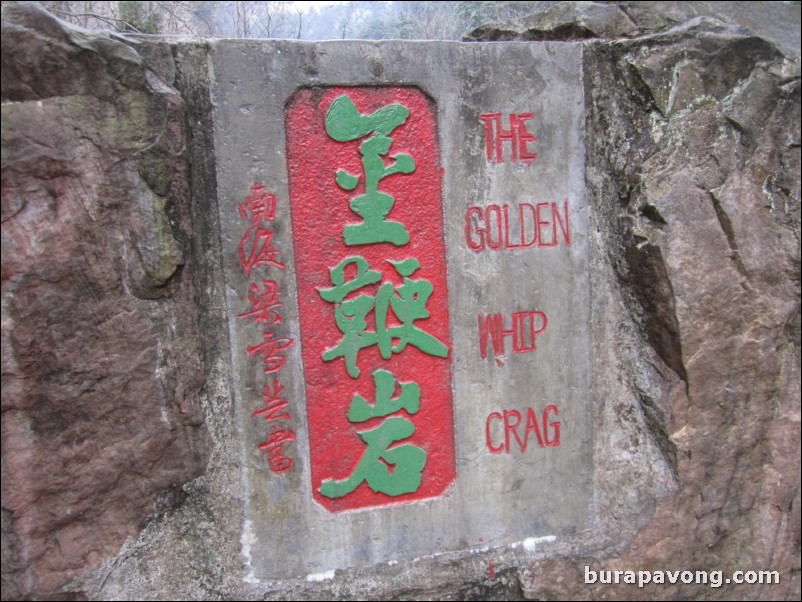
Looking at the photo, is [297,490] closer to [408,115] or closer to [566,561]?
[566,561]

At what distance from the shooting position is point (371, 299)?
2.27m

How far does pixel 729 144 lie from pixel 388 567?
2.34m

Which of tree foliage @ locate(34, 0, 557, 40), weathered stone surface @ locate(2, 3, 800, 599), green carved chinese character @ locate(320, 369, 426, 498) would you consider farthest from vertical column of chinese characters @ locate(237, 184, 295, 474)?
tree foliage @ locate(34, 0, 557, 40)

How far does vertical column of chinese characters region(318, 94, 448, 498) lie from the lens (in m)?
Answer: 2.20

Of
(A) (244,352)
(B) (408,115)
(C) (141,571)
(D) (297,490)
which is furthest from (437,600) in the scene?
(B) (408,115)

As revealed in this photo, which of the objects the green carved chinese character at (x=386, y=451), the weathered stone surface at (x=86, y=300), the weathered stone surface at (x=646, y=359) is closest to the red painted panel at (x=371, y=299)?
the green carved chinese character at (x=386, y=451)

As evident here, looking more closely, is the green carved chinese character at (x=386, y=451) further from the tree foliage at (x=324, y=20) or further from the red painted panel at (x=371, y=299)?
the tree foliage at (x=324, y=20)

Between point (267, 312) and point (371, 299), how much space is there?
1.39 ft

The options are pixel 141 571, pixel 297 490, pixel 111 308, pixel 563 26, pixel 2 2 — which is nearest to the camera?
pixel 2 2

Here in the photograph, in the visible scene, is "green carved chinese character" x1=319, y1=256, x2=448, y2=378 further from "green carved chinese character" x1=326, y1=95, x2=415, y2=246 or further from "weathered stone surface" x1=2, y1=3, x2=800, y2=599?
"weathered stone surface" x1=2, y1=3, x2=800, y2=599

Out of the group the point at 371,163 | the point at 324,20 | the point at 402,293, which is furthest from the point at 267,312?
the point at 324,20

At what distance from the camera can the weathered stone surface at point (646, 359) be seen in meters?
2.06

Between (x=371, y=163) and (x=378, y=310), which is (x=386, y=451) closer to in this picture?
(x=378, y=310)

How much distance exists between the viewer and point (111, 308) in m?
1.95
